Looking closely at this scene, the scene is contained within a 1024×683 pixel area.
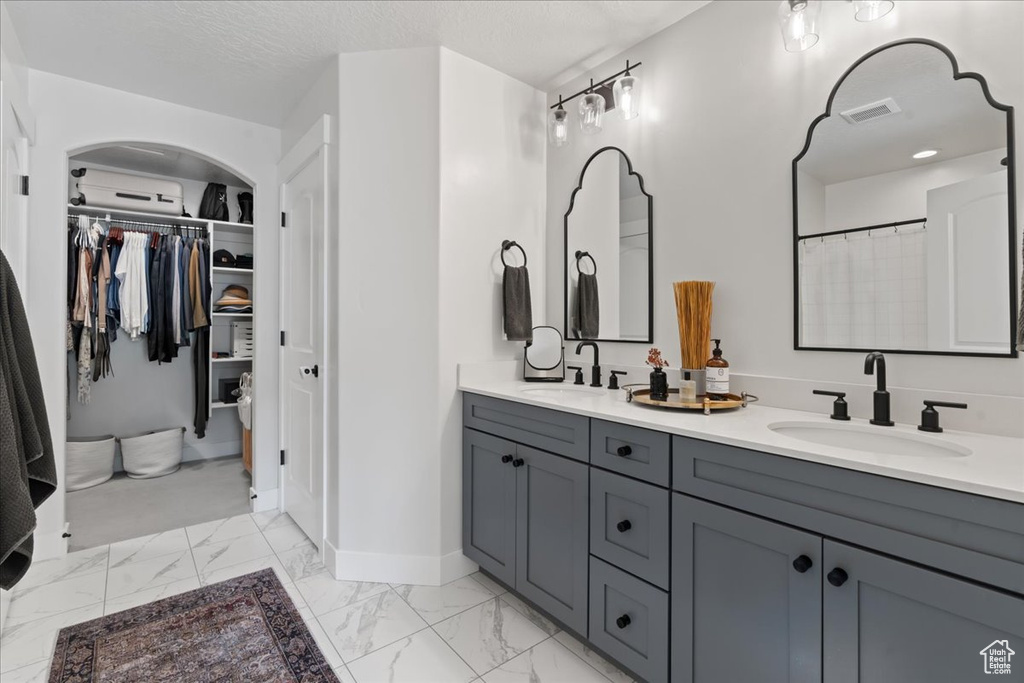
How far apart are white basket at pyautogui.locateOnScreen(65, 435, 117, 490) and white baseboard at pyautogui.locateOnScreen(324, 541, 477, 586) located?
253 cm

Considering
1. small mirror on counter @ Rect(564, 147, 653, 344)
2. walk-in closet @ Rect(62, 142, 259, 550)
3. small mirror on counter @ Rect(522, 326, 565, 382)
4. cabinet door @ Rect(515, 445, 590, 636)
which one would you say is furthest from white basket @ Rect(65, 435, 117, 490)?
small mirror on counter @ Rect(564, 147, 653, 344)

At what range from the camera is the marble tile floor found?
1671 mm

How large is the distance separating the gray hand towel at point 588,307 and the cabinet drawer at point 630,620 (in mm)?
1112

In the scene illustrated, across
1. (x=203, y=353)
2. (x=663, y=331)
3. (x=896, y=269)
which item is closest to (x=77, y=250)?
(x=203, y=353)

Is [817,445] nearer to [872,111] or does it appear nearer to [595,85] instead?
[872,111]

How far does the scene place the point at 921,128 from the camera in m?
1.41

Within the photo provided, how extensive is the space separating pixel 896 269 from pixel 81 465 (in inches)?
192

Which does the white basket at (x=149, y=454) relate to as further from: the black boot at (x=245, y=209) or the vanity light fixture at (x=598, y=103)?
the vanity light fixture at (x=598, y=103)

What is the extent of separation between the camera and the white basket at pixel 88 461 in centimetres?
344

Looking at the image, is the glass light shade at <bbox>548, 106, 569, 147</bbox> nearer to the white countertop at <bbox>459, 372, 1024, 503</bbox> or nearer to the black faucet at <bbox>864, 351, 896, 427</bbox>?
the white countertop at <bbox>459, 372, 1024, 503</bbox>

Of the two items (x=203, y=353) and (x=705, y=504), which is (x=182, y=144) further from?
(x=705, y=504)

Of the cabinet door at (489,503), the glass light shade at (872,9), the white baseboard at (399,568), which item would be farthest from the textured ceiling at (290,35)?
the white baseboard at (399,568)

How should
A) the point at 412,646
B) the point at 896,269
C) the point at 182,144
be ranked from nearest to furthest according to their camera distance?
the point at 896,269
the point at 412,646
the point at 182,144

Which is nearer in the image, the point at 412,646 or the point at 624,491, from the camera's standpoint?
the point at 624,491
